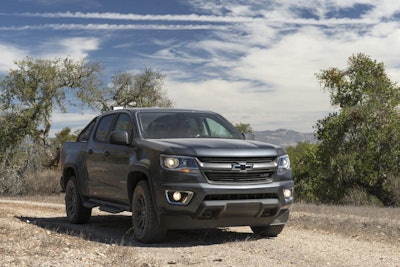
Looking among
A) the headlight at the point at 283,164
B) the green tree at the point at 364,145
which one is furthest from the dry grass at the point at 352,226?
the green tree at the point at 364,145

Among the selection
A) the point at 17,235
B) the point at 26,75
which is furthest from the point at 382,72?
the point at 17,235

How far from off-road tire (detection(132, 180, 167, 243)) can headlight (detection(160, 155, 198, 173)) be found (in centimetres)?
54

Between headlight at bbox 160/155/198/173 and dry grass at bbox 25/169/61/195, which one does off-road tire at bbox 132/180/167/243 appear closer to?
headlight at bbox 160/155/198/173

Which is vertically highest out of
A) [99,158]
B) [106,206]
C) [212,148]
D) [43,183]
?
[212,148]

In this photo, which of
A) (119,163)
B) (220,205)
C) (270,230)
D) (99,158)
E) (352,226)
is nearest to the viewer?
(220,205)

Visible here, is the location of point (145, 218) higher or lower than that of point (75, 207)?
higher

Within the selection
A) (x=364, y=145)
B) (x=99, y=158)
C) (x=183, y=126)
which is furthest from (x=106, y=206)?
(x=364, y=145)

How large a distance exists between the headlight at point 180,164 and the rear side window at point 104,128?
2.23 m

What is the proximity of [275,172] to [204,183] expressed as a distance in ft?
3.63

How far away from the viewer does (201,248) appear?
7312 mm

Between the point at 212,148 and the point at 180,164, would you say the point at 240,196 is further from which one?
the point at 180,164

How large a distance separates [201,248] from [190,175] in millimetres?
1005

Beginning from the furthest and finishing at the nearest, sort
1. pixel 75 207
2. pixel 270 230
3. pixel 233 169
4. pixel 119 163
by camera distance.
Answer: pixel 75 207
pixel 119 163
pixel 270 230
pixel 233 169

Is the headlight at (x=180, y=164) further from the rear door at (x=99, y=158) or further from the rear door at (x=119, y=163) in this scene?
the rear door at (x=99, y=158)
